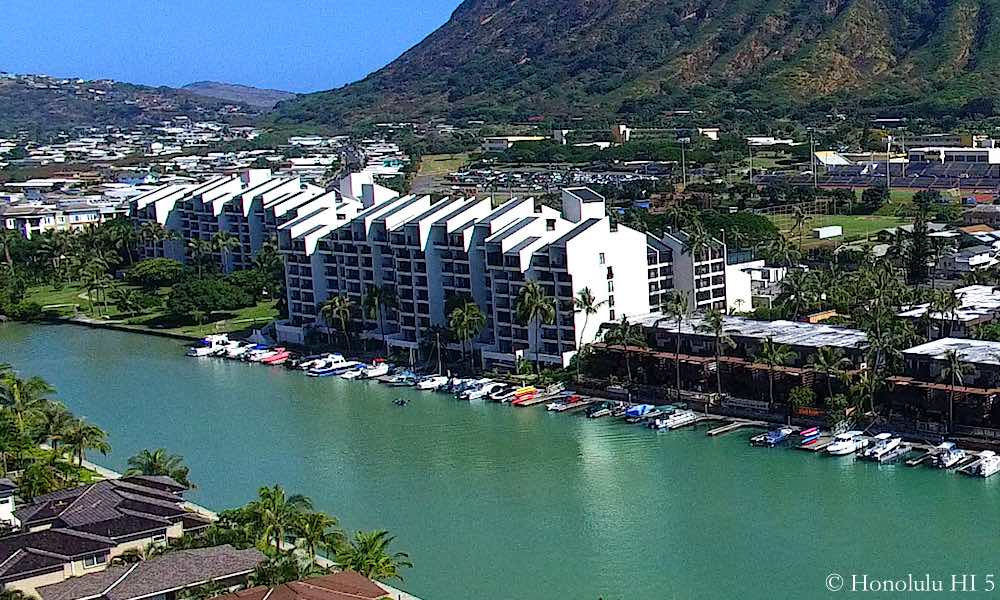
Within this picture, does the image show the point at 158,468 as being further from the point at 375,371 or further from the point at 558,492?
the point at 375,371

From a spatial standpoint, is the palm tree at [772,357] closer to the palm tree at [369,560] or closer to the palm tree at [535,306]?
the palm tree at [535,306]

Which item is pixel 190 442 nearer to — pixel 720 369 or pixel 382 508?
pixel 382 508

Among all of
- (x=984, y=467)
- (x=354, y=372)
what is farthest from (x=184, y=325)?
(x=984, y=467)

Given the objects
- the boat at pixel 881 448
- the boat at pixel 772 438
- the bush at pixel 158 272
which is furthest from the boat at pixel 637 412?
the bush at pixel 158 272

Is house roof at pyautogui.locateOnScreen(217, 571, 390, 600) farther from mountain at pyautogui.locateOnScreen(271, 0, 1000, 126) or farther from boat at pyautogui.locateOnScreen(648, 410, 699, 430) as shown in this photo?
mountain at pyautogui.locateOnScreen(271, 0, 1000, 126)

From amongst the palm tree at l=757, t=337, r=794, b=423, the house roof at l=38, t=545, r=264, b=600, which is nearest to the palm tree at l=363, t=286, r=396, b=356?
the palm tree at l=757, t=337, r=794, b=423

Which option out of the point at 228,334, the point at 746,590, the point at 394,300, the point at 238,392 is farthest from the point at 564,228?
the point at 746,590
